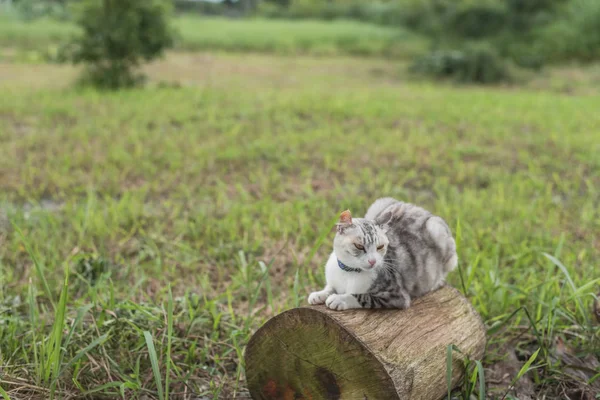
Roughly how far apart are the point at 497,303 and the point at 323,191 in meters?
2.19

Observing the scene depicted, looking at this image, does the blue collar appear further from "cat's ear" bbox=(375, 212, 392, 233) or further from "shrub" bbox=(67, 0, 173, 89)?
"shrub" bbox=(67, 0, 173, 89)

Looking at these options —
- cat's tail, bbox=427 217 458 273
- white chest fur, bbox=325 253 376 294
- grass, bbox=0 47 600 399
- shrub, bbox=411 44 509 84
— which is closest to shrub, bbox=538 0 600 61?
shrub, bbox=411 44 509 84

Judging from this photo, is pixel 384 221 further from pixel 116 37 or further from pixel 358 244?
pixel 116 37

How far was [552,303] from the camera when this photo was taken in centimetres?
A: 259

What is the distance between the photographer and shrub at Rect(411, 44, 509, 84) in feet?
38.0

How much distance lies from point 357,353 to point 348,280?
0.28 m

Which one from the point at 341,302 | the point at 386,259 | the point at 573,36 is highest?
the point at 573,36

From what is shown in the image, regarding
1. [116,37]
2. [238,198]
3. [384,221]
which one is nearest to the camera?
[384,221]

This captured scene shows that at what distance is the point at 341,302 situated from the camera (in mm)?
2107

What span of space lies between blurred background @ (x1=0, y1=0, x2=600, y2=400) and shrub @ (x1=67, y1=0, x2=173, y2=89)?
0.03 m

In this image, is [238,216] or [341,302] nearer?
[341,302]

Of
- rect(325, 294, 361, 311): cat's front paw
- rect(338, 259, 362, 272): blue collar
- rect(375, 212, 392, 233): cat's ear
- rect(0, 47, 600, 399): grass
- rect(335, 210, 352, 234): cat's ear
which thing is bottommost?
rect(0, 47, 600, 399): grass

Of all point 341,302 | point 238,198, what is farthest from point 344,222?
point 238,198

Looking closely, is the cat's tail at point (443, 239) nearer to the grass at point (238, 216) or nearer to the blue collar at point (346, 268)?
the grass at point (238, 216)
